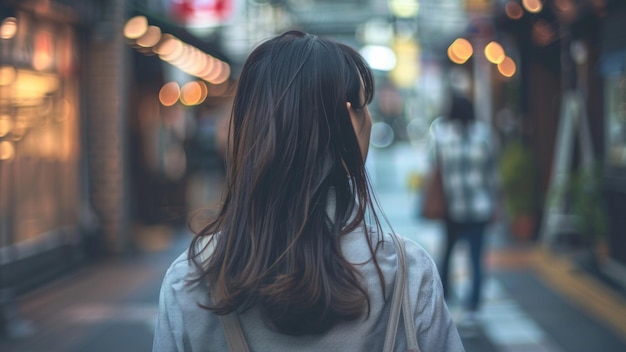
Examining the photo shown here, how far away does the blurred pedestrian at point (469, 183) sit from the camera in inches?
252

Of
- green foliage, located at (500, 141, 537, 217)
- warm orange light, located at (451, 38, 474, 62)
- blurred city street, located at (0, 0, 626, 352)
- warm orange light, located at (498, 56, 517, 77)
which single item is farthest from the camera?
warm orange light, located at (451, 38, 474, 62)

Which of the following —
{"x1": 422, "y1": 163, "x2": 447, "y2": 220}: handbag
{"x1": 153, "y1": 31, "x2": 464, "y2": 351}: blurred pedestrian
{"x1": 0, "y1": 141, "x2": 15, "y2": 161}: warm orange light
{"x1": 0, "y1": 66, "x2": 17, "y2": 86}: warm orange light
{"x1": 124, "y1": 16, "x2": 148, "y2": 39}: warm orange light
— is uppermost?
{"x1": 124, "y1": 16, "x2": 148, "y2": 39}: warm orange light

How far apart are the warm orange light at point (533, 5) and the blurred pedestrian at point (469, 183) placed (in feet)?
15.7

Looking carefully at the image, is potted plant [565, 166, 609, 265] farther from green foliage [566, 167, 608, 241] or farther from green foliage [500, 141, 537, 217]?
green foliage [500, 141, 537, 217]

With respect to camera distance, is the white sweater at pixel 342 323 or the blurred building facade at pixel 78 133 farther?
the blurred building facade at pixel 78 133

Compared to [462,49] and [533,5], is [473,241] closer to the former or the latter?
[533,5]

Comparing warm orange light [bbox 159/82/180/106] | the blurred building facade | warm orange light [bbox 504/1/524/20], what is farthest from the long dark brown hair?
warm orange light [bbox 159/82/180/106]

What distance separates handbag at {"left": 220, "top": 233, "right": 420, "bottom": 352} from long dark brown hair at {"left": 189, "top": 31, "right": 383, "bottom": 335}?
0.04m

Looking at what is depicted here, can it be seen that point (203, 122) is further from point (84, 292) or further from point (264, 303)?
point (264, 303)

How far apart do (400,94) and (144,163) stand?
123 ft

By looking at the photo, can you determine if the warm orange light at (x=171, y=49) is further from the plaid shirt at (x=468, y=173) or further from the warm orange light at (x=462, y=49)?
the plaid shirt at (x=468, y=173)

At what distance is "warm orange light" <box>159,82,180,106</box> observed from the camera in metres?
15.1

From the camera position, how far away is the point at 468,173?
21.2 ft

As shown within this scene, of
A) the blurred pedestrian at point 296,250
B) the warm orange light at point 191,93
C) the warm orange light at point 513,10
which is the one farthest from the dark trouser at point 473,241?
the warm orange light at point 191,93
